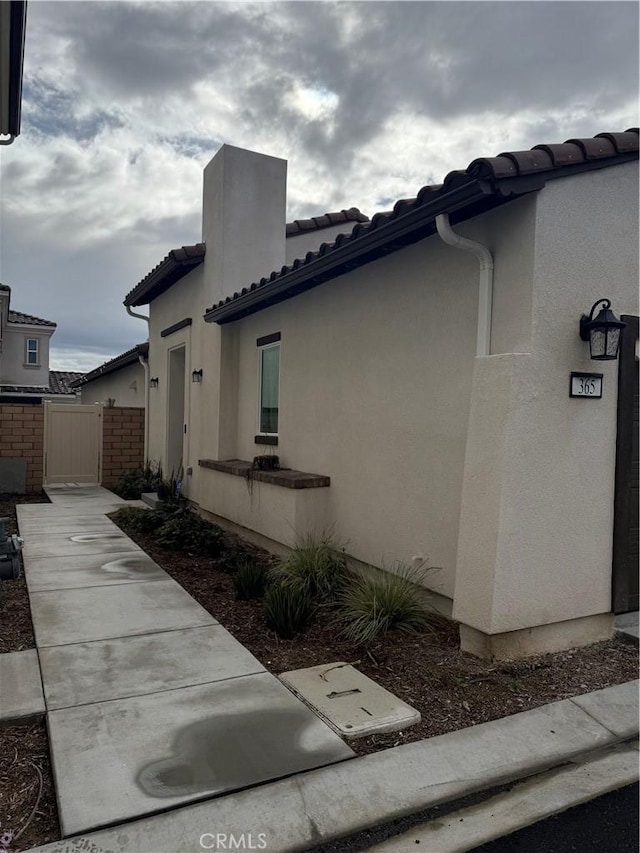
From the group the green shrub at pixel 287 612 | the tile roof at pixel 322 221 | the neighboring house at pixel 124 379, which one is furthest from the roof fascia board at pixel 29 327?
the green shrub at pixel 287 612

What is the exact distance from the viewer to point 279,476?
752 cm

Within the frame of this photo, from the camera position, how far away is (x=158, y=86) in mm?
7766

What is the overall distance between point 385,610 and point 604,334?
2.81 metres

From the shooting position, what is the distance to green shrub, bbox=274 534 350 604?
582 cm

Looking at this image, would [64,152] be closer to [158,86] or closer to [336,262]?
[158,86]

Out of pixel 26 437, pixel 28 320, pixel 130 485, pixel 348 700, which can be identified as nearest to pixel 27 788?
pixel 348 700

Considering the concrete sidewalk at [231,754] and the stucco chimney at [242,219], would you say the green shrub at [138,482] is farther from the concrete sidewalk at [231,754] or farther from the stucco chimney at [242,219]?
the concrete sidewalk at [231,754]

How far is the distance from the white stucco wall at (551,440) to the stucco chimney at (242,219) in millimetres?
6436

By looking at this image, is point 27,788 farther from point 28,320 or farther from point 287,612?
point 28,320

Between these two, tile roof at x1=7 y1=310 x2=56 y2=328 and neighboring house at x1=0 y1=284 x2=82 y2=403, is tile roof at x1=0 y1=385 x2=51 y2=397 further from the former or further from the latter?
tile roof at x1=7 y1=310 x2=56 y2=328

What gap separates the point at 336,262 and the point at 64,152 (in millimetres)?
6218

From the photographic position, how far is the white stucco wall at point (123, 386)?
18047mm

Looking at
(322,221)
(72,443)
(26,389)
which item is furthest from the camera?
(26,389)

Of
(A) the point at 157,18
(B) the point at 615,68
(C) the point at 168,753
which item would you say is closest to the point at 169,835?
(C) the point at 168,753
